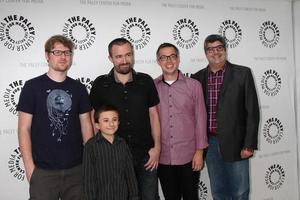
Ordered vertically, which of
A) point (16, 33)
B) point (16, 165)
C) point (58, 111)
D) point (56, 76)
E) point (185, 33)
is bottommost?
point (16, 165)

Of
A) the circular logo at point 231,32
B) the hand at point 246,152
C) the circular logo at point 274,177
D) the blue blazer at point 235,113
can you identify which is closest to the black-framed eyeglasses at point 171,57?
the blue blazer at point 235,113

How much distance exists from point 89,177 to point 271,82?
2.36 m

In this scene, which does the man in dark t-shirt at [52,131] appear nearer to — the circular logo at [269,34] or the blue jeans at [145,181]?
the blue jeans at [145,181]

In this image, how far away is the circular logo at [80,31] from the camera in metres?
2.73

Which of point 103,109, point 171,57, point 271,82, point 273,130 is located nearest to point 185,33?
point 171,57

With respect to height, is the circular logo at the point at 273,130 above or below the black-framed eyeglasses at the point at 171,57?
below

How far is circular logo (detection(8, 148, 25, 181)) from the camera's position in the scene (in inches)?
103

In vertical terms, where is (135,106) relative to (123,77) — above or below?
below

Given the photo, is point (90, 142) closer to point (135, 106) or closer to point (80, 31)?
point (135, 106)

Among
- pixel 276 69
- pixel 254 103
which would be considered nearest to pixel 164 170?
pixel 254 103

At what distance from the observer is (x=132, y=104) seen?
2262 millimetres

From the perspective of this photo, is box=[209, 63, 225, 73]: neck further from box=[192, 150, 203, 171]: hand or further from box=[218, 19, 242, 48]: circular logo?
box=[218, 19, 242, 48]: circular logo

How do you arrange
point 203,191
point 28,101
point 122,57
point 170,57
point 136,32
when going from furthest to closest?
point 203,191 < point 136,32 < point 170,57 < point 122,57 < point 28,101

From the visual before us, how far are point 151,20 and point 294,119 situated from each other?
202cm
